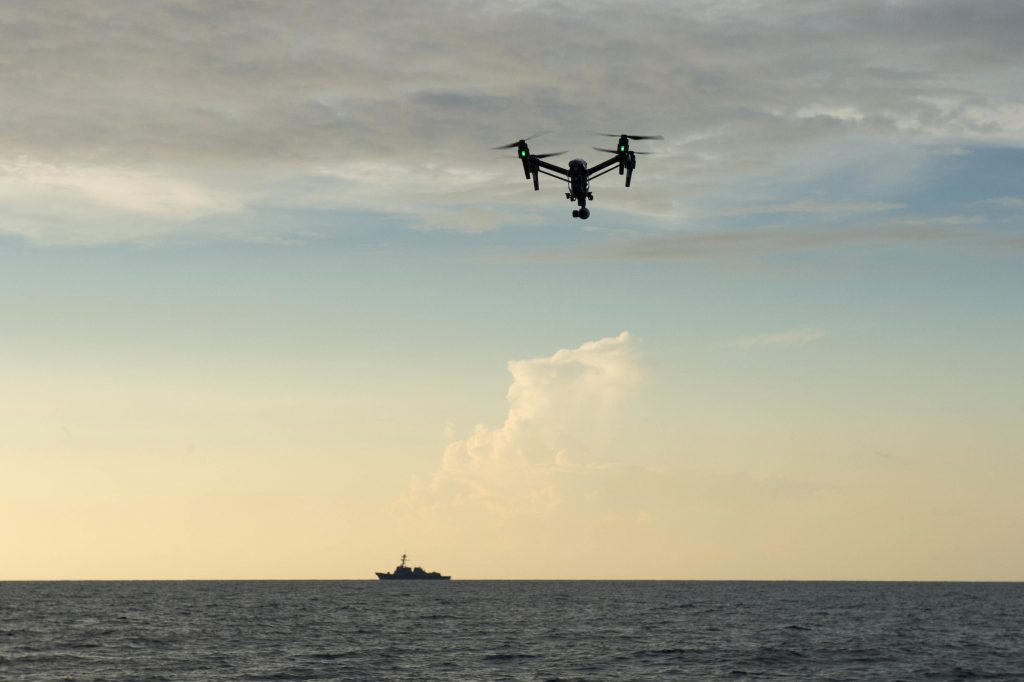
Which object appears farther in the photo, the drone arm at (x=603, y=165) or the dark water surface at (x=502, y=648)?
the dark water surface at (x=502, y=648)

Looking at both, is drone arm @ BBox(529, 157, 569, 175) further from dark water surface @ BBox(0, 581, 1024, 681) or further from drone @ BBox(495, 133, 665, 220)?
dark water surface @ BBox(0, 581, 1024, 681)

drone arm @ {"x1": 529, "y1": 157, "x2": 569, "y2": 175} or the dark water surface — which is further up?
drone arm @ {"x1": 529, "y1": 157, "x2": 569, "y2": 175}

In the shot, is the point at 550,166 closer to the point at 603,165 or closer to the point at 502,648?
the point at 603,165

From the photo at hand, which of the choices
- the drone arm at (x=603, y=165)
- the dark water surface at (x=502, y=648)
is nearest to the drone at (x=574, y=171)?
the drone arm at (x=603, y=165)

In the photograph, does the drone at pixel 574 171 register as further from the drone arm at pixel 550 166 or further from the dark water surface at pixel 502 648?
the dark water surface at pixel 502 648

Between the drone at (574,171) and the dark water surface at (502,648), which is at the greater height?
the drone at (574,171)

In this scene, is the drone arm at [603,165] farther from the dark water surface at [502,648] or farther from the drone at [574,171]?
the dark water surface at [502,648]

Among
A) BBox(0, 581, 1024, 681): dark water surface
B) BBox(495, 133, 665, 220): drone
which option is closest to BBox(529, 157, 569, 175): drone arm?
BBox(495, 133, 665, 220): drone

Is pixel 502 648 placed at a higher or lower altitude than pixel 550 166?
lower

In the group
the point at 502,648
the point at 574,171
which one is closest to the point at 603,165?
the point at 574,171

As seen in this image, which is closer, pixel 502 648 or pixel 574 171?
pixel 574 171

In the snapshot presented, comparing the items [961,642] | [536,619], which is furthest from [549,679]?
[536,619]
